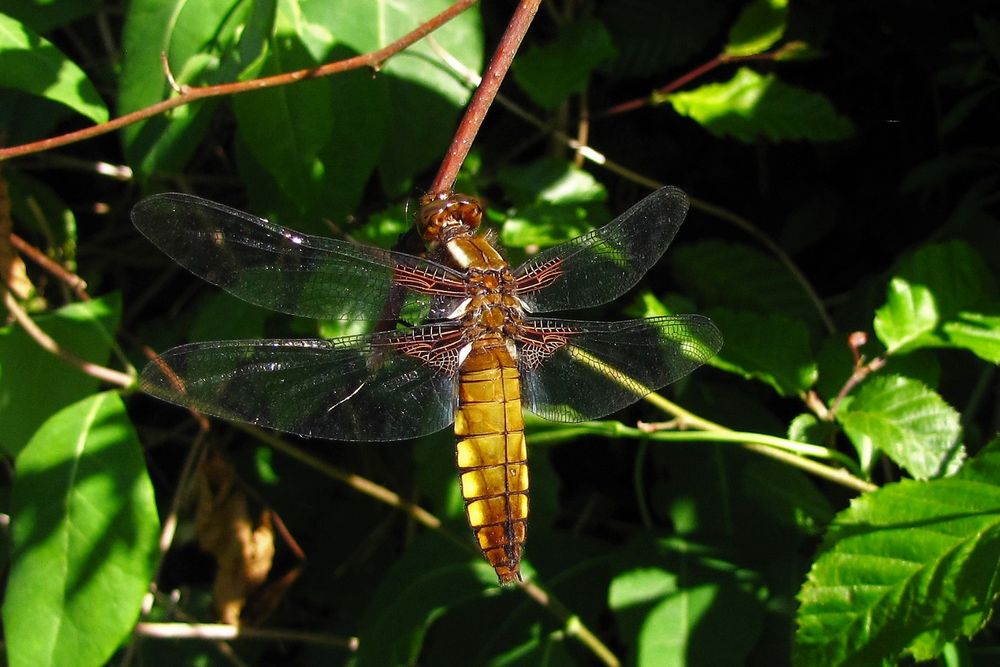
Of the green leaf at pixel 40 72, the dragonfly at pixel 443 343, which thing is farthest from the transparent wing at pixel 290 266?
the green leaf at pixel 40 72

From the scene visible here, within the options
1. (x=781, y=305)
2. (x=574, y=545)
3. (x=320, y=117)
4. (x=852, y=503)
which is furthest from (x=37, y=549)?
(x=781, y=305)

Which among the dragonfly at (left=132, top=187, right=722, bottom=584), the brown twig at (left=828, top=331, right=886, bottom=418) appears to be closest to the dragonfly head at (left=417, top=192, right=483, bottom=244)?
the dragonfly at (left=132, top=187, right=722, bottom=584)

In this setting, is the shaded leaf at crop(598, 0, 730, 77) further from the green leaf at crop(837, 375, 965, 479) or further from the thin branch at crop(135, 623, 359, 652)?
the thin branch at crop(135, 623, 359, 652)

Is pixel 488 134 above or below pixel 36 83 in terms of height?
above

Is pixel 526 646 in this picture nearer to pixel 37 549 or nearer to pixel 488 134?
pixel 37 549

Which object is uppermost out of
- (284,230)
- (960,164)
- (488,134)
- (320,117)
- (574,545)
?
(488,134)

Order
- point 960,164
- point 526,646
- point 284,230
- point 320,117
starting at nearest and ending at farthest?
point 284,230 < point 320,117 < point 526,646 < point 960,164

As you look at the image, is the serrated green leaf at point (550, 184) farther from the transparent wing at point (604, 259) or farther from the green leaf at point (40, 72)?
the green leaf at point (40, 72)

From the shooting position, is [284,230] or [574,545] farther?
[574,545]
